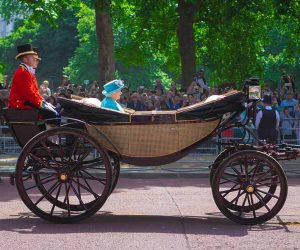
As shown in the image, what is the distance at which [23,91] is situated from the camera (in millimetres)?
9312

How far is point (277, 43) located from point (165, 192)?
42848 mm

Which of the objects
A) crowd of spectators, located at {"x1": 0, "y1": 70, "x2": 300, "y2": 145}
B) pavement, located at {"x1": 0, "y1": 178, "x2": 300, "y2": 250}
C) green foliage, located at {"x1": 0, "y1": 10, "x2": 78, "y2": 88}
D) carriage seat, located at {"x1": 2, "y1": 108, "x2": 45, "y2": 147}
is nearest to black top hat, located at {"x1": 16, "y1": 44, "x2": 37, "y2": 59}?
carriage seat, located at {"x1": 2, "y1": 108, "x2": 45, "y2": 147}

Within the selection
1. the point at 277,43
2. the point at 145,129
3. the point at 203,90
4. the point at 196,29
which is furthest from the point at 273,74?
the point at 145,129

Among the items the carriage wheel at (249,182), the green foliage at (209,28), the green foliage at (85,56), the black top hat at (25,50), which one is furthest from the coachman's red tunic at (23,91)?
the green foliage at (85,56)

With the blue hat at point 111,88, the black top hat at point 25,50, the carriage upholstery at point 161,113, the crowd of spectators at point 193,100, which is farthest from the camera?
the crowd of spectators at point 193,100

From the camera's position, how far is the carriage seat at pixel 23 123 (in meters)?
9.21

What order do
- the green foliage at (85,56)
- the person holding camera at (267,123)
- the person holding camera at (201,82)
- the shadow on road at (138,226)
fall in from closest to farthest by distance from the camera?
the shadow on road at (138,226) < the person holding camera at (267,123) < the person holding camera at (201,82) < the green foliage at (85,56)

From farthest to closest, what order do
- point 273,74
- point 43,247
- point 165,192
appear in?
point 273,74, point 165,192, point 43,247

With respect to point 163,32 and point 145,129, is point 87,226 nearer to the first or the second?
point 145,129

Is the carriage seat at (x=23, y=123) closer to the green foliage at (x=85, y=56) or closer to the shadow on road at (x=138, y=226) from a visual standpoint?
the shadow on road at (x=138, y=226)

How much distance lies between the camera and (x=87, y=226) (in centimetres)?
873

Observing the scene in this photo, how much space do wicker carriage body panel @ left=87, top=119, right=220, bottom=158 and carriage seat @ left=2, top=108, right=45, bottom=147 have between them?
65 cm

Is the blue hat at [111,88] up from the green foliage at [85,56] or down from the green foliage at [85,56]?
down

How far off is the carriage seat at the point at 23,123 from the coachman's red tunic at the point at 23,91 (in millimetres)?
117
